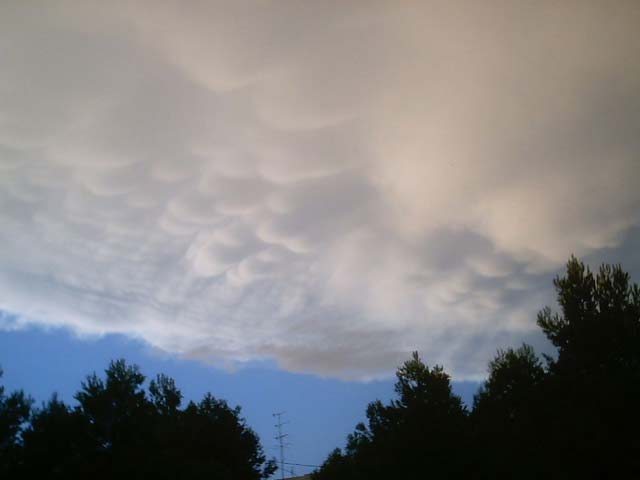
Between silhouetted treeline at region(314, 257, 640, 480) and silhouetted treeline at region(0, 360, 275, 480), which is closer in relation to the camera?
silhouetted treeline at region(314, 257, 640, 480)

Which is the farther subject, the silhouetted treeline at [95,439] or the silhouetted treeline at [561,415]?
the silhouetted treeline at [95,439]

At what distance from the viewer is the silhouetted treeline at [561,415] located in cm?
2170

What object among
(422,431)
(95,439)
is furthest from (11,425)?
(422,431)

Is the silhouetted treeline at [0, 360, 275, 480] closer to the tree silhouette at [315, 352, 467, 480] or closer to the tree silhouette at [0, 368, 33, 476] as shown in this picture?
the tree silhouette at [0, 368, 33, 476]

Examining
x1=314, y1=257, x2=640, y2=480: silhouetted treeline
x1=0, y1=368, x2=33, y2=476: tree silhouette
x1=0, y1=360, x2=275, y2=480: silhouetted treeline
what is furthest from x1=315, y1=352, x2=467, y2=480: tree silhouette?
x1=0, y1=368, x2=33, y2=476: tree silhouette

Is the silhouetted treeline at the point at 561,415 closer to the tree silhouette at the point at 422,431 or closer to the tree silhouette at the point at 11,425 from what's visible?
the tree silhouette at the point at 422,431

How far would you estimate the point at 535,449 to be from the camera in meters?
23.8

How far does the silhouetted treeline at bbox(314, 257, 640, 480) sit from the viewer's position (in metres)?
21.7

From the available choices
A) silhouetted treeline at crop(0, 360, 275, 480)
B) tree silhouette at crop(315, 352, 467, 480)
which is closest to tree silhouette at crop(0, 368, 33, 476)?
silhouetted treeline at crop(0, 360, 275, 480)

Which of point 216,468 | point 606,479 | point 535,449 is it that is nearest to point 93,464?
point 216,468

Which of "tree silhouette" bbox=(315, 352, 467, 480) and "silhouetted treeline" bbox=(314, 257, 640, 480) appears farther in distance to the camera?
"tree silhouette" bbox=(315, 352, 467, 480)

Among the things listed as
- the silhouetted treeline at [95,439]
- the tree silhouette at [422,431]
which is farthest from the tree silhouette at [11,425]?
the tree silhouette at [422,431]

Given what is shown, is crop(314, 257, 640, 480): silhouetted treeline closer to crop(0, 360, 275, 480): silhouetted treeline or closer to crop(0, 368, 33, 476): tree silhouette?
crop(0, 360, 275, 480): silhouetted treeline

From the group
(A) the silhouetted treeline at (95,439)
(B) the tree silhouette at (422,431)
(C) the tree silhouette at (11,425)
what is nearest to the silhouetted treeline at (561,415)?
(B) the tree silhouette at (422,431)
